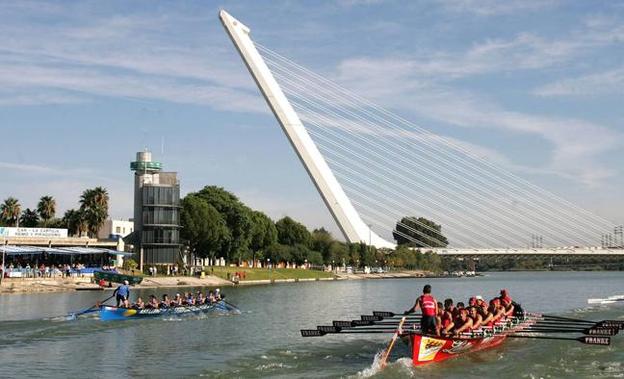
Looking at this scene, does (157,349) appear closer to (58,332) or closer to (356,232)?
(58,332)

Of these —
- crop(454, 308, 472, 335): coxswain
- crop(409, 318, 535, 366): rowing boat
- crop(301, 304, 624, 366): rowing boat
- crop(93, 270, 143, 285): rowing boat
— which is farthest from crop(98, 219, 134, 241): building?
crop(454, 308, 472, 335): coxswain

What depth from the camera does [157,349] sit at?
27.8 metres

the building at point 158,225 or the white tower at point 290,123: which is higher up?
the white tower at point 290,123

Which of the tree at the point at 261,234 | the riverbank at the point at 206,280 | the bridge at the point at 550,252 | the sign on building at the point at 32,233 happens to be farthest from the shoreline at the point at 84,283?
the bridge at the point at 550,252

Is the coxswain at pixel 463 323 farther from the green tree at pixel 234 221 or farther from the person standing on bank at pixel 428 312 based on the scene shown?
the green tree at pixel 234 221

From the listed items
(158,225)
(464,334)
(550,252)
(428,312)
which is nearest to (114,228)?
(158,225)

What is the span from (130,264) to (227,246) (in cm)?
2073

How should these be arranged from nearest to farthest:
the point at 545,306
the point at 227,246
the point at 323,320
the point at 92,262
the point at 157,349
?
the point at 157,349
the point at 323,320
the point at 545,306
the point at 92,262
the point at 227,246

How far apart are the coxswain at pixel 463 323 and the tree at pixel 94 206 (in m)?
74.1

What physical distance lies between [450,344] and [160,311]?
19.2 m

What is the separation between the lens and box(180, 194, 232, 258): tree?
304 ft

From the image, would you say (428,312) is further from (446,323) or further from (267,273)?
(267,273)

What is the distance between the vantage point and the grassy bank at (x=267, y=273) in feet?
300

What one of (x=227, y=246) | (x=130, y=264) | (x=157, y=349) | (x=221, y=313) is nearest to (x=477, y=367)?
(x=157, y=349)
